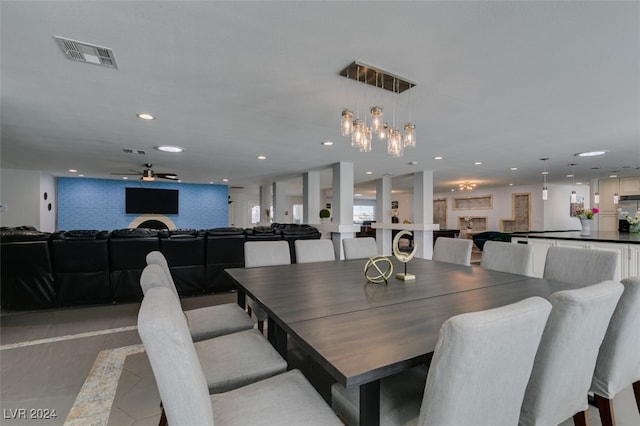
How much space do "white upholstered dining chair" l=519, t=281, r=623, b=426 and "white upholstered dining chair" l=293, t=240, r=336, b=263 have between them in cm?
216

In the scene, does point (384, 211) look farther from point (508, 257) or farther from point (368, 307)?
point (368, 307)

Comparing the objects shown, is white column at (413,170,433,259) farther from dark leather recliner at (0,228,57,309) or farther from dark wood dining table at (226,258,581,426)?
dark leather recliner at (0,228,57,309)

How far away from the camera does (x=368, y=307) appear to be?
1441 millimetres

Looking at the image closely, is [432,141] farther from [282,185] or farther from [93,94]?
[282,185]

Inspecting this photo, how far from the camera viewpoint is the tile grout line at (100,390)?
1.68 metres

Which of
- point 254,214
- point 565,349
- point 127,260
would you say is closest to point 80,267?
point 127,260

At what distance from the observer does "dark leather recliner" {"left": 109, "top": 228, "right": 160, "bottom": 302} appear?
3750mm

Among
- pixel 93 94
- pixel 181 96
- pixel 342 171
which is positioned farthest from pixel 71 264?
pixel 342 171

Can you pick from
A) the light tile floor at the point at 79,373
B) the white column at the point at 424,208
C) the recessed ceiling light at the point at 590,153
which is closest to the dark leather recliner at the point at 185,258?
the light tile floor at the point at 79,373

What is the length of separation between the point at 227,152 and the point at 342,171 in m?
2.19

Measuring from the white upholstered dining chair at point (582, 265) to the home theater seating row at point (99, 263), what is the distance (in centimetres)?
384

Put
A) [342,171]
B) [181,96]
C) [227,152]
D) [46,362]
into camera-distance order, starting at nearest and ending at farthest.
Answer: [46,362] → [181,96] → [227,152] → [342,171]

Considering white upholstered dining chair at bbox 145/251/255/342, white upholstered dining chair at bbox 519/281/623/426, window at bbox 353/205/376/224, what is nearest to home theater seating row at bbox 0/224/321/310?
white upholstered dining chair at bbox 145/251/255/342

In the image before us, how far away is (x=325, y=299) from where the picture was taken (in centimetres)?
158
